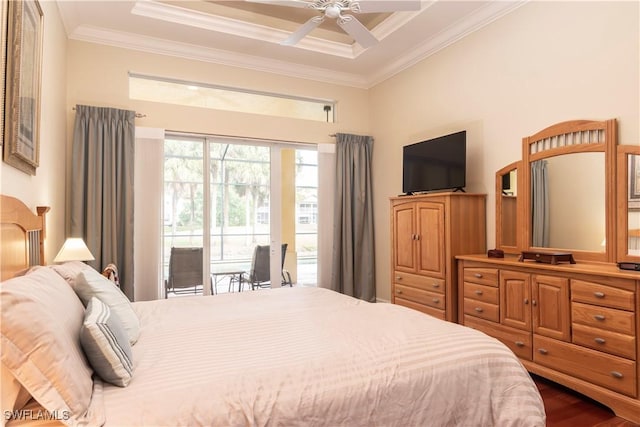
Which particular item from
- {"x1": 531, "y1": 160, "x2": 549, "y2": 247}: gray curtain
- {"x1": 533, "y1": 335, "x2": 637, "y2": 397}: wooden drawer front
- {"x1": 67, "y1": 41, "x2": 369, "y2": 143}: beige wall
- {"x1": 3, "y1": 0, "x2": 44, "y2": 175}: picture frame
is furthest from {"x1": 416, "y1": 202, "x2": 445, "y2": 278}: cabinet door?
{"x1": 3, "y1": 0, "x2": 44, "y2": 175}: picture frame

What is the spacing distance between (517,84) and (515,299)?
181 centimetres

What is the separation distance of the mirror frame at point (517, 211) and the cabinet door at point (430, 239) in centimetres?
47

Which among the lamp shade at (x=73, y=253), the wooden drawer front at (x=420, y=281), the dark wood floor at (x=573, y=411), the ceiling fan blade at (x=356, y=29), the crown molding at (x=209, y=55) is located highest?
the crown molding at (x=209, y=55)

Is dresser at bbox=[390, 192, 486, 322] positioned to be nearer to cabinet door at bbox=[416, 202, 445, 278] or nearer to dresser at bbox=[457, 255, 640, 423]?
cabinet door at bbox=[416, 202, 445, 278]

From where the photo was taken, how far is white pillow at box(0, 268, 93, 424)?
112 cm

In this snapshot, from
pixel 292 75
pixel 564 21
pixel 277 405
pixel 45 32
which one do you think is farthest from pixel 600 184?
pixel 45 32

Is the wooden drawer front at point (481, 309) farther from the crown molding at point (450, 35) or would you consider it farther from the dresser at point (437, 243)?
the crown molding at point (450, 35)

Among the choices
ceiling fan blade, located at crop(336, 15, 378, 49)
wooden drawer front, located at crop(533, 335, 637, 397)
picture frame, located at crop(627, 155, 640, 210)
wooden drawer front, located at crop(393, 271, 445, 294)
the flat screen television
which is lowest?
wooden drawer front, located at crop(533, 335, 637, 397)

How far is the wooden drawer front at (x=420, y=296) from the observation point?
3.58m

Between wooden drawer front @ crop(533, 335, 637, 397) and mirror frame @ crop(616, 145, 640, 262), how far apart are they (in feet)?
2.18

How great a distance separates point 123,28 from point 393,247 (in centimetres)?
352

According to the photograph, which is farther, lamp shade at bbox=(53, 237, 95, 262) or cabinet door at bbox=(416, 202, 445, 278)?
cabinet door at bbox=(416, 202, 445, 278)

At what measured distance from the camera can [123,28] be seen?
3842 mm

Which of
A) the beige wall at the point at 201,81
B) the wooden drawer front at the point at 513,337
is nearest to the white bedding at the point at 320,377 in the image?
the wooden drawer front at the point at 513,337
